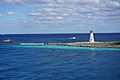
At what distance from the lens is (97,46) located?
4385 inches

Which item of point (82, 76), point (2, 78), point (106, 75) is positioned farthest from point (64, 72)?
point (2, 78)

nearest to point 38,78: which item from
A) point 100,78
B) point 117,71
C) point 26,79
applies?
point 26,79

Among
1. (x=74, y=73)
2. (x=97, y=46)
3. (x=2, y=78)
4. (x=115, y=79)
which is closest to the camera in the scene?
(x=115, y=79)

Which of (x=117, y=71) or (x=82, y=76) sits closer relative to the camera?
(x=82, y=76)

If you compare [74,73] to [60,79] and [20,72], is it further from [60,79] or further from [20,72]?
[20,72]

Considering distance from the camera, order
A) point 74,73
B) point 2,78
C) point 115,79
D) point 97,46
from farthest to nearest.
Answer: point 97,46 → point 74,73 → point 2,78 → point 115,79

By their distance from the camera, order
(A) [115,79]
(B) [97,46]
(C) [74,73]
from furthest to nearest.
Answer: (B) [97,46]
(C) [74,73]
(A) [115,79]

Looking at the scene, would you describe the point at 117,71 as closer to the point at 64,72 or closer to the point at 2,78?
the point at 64,72

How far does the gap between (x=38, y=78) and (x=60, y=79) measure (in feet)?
15.1

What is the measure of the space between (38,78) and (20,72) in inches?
346

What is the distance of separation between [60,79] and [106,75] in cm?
976

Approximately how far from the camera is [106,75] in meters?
49.2

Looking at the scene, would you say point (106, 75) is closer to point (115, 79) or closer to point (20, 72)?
point (115, 79)

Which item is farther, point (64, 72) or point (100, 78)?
point (64, 72)
